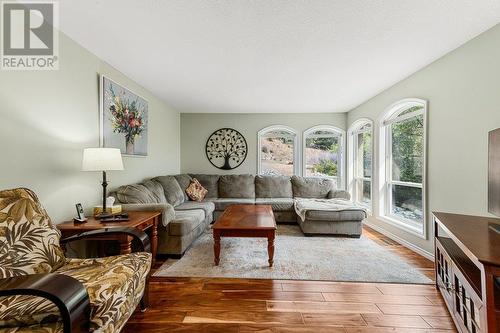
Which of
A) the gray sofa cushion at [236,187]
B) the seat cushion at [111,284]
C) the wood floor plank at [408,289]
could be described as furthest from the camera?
the gray sofa cushion at [236,187]

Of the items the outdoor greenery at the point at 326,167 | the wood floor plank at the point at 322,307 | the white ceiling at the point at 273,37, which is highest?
the white ceiling at the point at 273,37

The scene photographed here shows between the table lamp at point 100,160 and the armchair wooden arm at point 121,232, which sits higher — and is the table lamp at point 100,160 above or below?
above

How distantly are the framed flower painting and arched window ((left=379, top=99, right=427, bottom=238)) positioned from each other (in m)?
3.96

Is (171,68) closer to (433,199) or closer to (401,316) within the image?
(401,316)

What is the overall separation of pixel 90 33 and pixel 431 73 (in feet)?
12.6

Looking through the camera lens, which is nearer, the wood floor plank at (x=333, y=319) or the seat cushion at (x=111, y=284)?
the seat cushion at (x=111, y=284)

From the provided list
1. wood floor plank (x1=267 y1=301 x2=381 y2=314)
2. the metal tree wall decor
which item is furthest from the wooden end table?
the metal tree wall decor

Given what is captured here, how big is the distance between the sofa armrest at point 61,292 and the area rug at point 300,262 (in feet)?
4.99

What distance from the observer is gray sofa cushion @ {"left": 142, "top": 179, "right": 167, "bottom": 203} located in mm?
3445

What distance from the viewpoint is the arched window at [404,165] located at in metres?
3.19

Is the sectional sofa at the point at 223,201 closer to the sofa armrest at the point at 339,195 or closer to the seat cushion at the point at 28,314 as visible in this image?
the sofa armrest at the point at 339,195

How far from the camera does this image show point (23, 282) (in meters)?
1.00

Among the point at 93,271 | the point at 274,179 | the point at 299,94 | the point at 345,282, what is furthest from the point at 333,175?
the point at 93,271

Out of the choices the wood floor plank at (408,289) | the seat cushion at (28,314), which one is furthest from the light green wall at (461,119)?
the seat cushion at (28,314)
